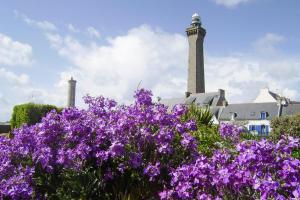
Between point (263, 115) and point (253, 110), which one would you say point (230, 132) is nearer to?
point (263, 115)

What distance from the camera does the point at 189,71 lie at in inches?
2483

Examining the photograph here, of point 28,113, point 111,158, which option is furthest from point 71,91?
point 111,158

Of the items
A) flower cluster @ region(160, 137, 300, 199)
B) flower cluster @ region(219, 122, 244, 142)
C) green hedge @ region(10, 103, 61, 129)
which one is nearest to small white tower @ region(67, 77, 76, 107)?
green hedge @ region(10, 103, 61, 129)

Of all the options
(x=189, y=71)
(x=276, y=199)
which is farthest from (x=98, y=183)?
(x=189, y=71)

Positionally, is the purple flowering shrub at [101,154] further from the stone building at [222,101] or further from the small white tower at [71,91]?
the small white tower at [71,91]

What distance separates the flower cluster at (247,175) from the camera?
3.68 meters

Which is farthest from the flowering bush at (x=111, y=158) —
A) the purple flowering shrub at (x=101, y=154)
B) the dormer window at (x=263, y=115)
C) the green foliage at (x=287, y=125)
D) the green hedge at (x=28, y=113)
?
the dormer window at (x=263, y=115)

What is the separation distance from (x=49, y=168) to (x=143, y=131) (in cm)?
130

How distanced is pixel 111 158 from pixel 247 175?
2.27m

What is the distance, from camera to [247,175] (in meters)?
3.79

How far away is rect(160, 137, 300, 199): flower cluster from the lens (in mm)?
3680

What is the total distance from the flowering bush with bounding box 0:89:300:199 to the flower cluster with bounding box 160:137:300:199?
0.7 inches

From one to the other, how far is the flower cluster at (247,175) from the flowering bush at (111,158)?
0.02 metres

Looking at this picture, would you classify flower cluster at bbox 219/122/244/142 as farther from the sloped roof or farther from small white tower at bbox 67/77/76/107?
small white tower at bbox 67/77/76/107
